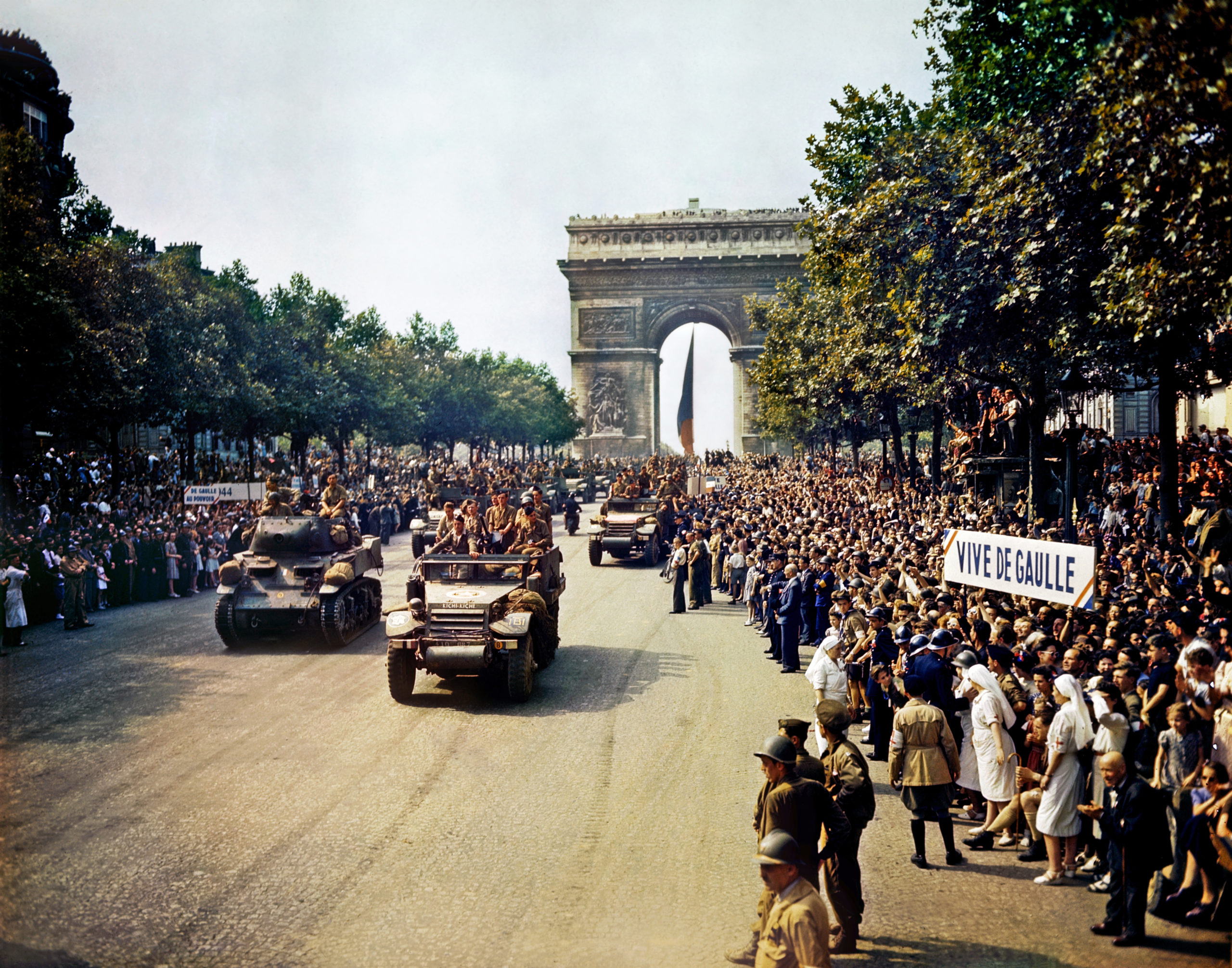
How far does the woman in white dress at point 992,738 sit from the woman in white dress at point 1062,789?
0.61 metres

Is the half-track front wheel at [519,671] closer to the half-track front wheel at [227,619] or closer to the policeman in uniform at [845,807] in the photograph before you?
the half-track front wheel at [227,619]

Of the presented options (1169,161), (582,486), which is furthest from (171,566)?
(582,486)

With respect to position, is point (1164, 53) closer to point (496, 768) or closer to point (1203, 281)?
point (1203, 281)

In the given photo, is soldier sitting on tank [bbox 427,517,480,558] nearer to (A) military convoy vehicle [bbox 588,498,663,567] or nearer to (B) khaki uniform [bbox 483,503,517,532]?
(B) khaki uniform [bbox 483,503,517,532]

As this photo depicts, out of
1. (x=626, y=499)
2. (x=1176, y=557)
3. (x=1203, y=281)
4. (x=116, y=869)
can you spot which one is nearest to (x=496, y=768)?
(x=116, y=869)

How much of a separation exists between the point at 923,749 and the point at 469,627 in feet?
22.3

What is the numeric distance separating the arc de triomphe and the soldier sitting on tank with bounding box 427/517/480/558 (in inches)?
2280

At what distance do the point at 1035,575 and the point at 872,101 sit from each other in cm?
1786

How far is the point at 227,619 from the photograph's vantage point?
16141 mm

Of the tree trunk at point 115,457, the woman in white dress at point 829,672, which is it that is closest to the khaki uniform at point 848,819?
the woman in white dress at point 829,672

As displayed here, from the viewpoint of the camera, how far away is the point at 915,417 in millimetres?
35094

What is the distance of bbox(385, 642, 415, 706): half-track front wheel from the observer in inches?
512

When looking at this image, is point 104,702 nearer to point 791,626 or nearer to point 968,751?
point 791,626

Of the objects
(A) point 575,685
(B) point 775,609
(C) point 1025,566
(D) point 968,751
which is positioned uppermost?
(C) point 1025,566
